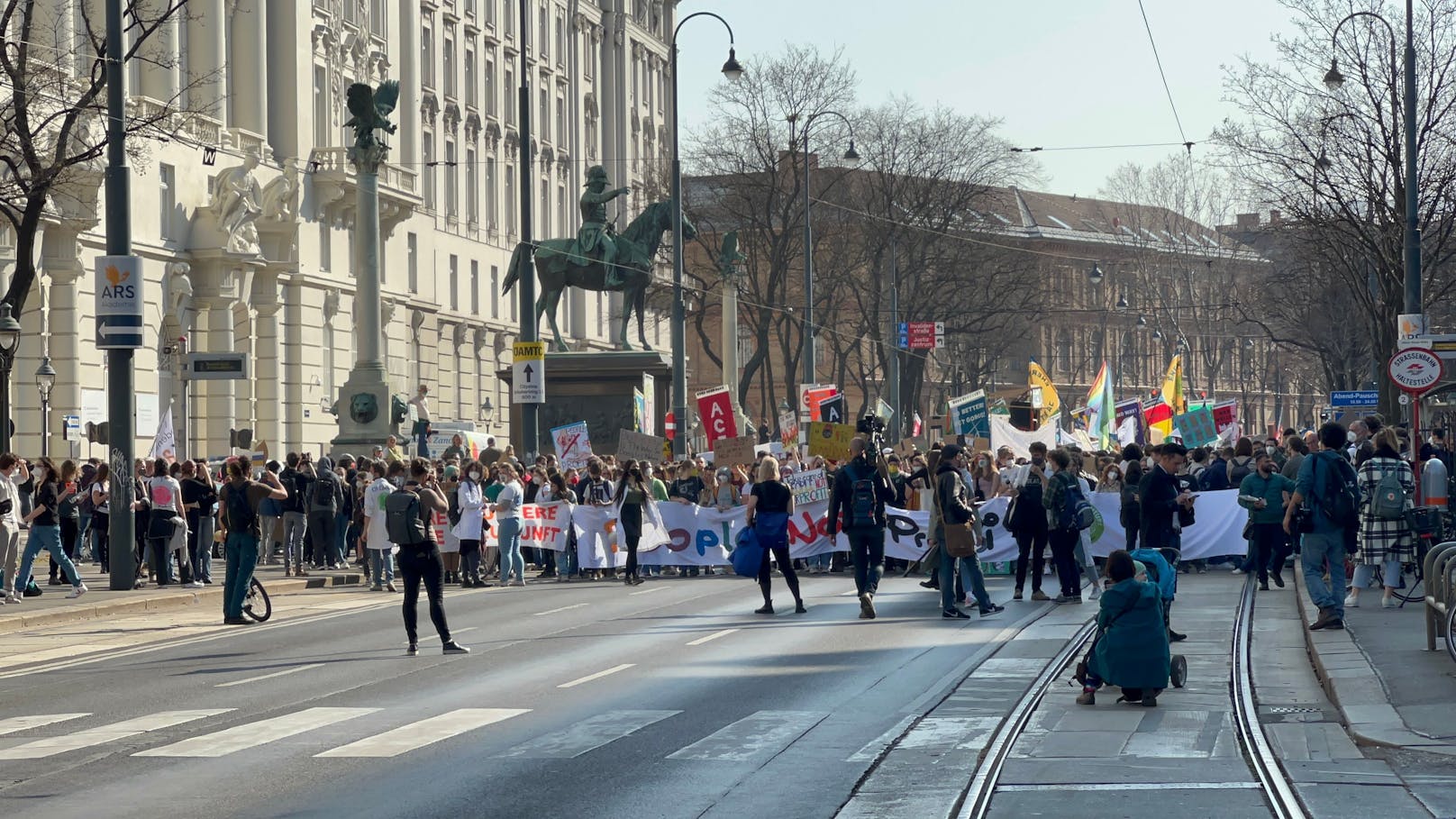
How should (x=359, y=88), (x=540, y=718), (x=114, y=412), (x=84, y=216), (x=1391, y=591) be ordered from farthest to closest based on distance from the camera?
(x=84, y=216) < (x=359, y=88) < (x=114, y=412) < (x=1391, y=591) < (x=540, y=718)

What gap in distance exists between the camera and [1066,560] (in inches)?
880

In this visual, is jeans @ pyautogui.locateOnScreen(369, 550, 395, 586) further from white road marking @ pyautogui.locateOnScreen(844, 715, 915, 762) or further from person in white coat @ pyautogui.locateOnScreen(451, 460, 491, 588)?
white road marking @ pyautogui.locateOnScreen(844, 715, 915, 762)

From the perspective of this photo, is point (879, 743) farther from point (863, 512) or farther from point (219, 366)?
point (219, 366)

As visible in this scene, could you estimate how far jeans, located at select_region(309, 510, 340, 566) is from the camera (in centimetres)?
2956

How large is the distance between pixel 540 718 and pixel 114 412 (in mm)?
14160

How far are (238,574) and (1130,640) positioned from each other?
36.9 ft

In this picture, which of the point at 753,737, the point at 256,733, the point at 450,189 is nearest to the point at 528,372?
the point at 256,733

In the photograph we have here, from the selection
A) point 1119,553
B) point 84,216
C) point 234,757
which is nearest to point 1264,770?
point 1119,553

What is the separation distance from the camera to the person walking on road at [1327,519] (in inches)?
671

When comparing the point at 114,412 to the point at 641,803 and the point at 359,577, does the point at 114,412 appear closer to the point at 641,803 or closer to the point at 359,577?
the point at 359,577

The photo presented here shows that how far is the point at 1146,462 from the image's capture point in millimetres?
26438

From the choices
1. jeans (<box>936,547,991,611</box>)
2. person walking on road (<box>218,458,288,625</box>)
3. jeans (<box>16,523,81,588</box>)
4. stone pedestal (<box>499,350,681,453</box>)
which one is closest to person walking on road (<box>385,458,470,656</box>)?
person walking on road (<box>218,458,288,625</box>)

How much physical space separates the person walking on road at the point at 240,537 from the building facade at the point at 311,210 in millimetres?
16404

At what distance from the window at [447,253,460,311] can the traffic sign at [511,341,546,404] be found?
37.9 meters
